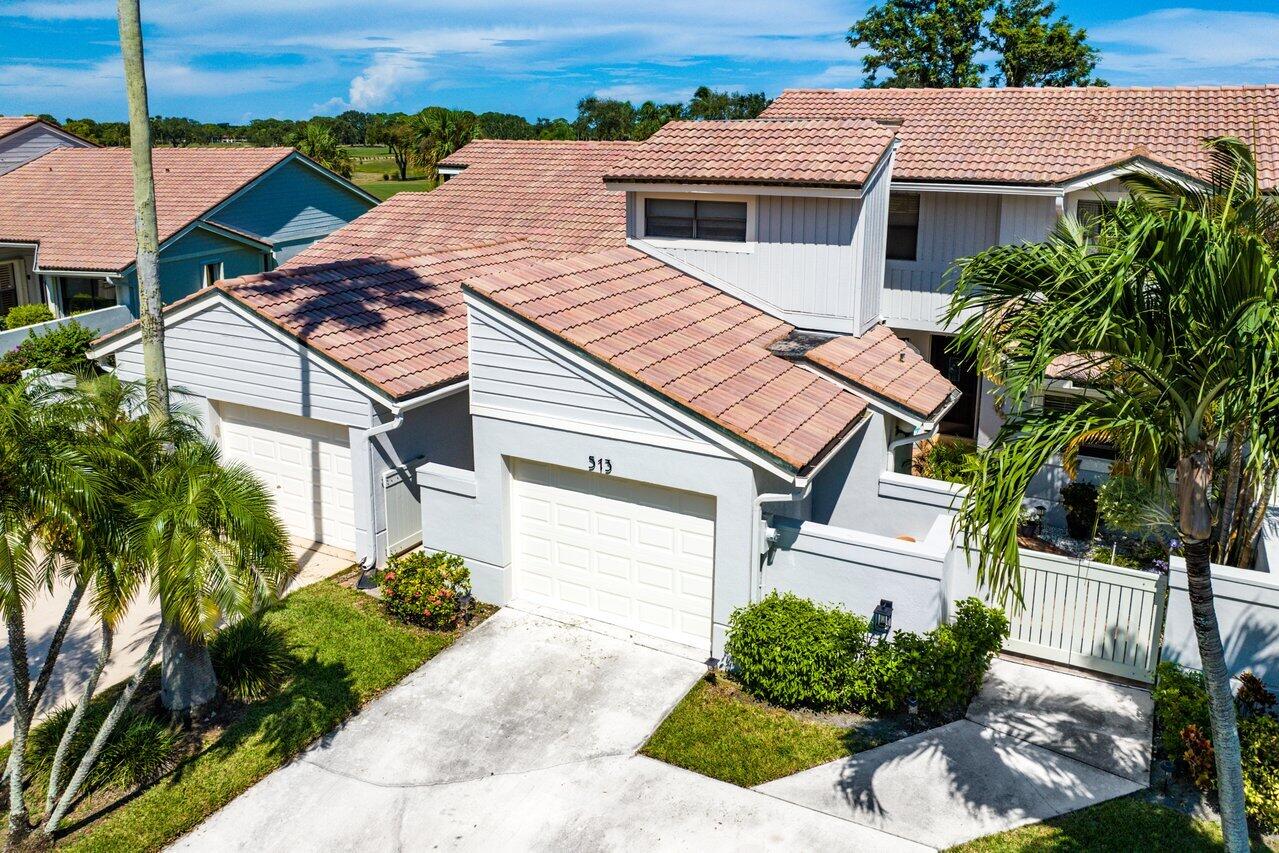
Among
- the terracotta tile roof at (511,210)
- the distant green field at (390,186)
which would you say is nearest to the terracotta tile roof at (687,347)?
the terracotta tile roof at (511,210)

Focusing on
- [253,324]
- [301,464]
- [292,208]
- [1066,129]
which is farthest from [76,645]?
[292,208]

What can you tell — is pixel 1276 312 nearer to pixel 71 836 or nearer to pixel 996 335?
pixel 996 335

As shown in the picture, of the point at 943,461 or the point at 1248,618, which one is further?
the point at 943,461

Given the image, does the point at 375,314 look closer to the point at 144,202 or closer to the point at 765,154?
the point at 144,202

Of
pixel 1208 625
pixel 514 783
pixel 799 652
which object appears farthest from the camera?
pixel 799 652

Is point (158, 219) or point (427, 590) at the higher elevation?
point (158, 219)

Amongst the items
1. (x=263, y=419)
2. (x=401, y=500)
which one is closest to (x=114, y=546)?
(x=401, y=500)

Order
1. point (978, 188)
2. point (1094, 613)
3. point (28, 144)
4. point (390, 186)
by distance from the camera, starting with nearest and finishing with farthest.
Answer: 1. point (1094, 613)
2. point (978, 188)
3. point (28, 144)
4. point (390, 186)

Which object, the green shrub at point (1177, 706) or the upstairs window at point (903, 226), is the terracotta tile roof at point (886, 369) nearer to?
the upstairs window at point (903, 226)
